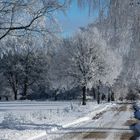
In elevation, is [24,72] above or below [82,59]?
above

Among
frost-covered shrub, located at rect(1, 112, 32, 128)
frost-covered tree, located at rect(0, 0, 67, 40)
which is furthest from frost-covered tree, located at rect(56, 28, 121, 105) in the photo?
frost-covered tree, located at rect(0, 0, 67, 40)

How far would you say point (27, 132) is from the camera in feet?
72.7

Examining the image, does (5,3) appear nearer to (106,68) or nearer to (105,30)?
(105,30)

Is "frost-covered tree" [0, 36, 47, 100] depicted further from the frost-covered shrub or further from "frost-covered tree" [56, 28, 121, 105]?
the frost-covered shrub

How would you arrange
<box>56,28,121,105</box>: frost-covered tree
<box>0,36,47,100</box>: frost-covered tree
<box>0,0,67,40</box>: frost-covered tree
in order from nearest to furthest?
<box>0,0,67,40</box>: frost-covered tree → <box>56,28,121,105</box>: frost-covered tree → <box>0,36,47,100</box>: frost-covered tree

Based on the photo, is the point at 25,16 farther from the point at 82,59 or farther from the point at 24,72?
the point at 24,72

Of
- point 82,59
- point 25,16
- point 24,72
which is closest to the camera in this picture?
point 25,16

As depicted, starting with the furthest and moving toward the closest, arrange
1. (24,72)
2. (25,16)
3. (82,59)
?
(24,72) < (82,59) < (25,16)

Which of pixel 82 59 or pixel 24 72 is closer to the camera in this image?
pixel 82 59

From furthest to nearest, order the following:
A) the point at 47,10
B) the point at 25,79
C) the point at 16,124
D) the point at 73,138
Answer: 1. the point at 25,79
2. the point at 16,124
3. the point at 47,10
4. the point at 73,138

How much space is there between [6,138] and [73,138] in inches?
130

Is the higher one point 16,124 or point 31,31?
point 31,31

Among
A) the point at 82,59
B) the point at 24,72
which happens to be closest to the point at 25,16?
the point at 82,59

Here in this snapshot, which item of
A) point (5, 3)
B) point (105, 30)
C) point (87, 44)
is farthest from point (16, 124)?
point (87, 44)
